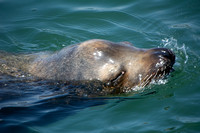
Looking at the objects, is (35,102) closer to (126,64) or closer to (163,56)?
(126,64)

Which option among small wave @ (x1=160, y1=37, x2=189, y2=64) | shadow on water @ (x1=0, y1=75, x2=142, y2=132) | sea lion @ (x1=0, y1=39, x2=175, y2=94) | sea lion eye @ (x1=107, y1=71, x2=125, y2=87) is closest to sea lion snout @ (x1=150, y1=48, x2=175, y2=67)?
sea lion @ (x1=0, y1=39, x2=175, y2=94)

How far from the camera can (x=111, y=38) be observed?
882 centimetres

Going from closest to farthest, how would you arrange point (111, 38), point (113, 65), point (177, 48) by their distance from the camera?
point (113, 65) < point (177, 48) < point (111, 38)

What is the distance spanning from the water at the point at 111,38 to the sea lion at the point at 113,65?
0.25m

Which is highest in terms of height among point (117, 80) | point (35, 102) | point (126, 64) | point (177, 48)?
point (177, 48)

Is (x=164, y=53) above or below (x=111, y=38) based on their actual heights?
below

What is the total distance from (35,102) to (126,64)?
168 cm

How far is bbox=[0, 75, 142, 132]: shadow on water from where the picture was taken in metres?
5.01

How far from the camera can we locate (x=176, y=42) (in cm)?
806

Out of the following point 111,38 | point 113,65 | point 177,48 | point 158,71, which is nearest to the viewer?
point 158,71

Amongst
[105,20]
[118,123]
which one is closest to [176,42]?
[105,20]

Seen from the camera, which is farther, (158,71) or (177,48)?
(177,48)

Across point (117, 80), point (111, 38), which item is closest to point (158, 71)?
point (117, 80)

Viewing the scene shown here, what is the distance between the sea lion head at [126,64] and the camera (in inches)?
202
